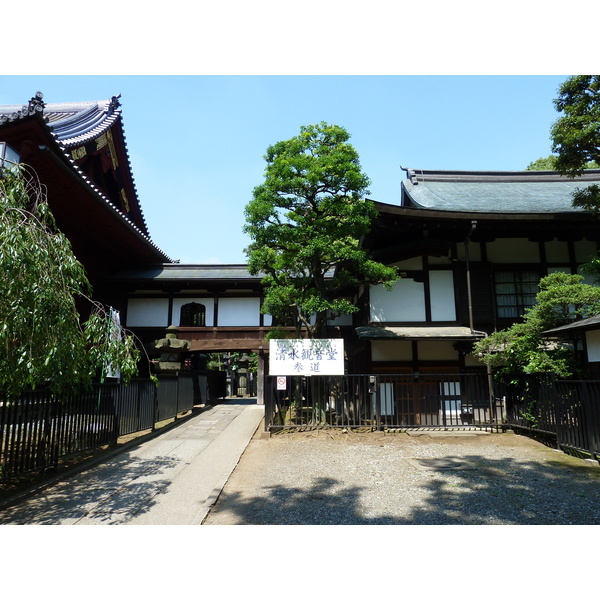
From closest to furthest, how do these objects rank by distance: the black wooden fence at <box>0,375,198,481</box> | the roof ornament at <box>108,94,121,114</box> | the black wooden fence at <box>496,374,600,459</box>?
the black wooden fence at <box>0,375,198,481</box>
the black wooden fence at <box>496,374,600,459</box>
the roof ornament at <box>108,94,121,114</box>

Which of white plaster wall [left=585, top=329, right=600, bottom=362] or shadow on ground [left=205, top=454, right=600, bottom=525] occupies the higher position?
white plaster wall [left=585, top=329, right=600, bottom=362]

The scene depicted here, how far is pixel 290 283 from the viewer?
39.4ft

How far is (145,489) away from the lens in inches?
244

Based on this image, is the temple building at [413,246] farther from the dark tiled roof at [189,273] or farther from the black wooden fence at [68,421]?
the black wooden fence at [68,421]

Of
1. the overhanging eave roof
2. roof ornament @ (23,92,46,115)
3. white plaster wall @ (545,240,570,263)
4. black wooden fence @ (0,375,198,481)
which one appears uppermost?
roof ornament @ (23,92,46,115)

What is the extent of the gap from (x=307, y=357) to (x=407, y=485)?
16.4ft

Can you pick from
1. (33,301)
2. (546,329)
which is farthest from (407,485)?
(546,329)

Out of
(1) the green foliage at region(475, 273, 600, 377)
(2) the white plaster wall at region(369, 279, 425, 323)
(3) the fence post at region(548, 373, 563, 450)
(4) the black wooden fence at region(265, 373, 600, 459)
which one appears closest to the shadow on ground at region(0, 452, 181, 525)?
(4) the black wooden fence at region(265, 373, 600, 459)

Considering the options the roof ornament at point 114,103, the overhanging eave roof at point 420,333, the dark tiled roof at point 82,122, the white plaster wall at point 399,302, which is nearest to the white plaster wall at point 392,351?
the overhanging eave roof at point 420,333

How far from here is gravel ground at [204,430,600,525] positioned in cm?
501

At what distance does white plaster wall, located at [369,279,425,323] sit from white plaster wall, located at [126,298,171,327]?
9472 mm

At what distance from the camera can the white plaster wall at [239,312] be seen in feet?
59.8

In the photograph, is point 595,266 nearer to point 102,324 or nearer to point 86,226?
point 102,324

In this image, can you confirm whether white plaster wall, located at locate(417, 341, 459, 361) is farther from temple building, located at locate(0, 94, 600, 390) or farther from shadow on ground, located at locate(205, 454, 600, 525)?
shadow on ground, located at locate(205, 454, 600, 525)
